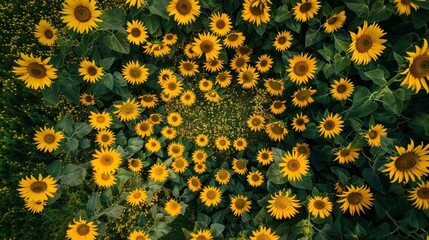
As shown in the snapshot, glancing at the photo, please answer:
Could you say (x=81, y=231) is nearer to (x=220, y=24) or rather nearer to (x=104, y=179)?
(x=104, y=179)

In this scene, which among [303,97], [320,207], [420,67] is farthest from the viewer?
[303,97]

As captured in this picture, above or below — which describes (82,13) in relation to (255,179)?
above

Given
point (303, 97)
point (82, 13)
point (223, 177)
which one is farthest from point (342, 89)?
point (82, 13)

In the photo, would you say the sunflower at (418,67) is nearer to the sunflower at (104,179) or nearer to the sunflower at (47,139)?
the sunflower at (104,179)

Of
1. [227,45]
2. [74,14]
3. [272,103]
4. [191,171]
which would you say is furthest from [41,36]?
[272,103]

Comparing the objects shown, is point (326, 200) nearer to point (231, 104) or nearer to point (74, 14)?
point (231, 104)

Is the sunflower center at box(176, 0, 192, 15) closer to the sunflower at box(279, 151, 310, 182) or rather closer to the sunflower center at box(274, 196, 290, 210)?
the sunflower at box(279, 151, 310, 182)
